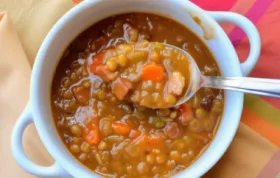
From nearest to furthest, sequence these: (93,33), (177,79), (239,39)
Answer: (177,79) < (93,33) < (239,39)

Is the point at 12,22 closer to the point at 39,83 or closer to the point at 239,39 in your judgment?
the point at 39,83

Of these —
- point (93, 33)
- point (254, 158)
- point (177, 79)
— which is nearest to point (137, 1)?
point (93, 33)

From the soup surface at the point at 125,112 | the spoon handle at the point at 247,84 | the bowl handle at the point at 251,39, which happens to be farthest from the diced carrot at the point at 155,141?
the bowl handle at the point at 251,39

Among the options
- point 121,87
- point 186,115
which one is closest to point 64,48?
point 121,87

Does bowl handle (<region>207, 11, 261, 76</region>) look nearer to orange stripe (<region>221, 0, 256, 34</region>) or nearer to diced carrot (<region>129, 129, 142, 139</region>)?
orange stripe (<region>221, 0, 256, 34</region>)

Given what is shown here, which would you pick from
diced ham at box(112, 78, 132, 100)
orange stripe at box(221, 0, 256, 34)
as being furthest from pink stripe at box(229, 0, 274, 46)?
diced ham at box(112, 78, 132, 100)

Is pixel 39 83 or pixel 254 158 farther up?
pixel 39 83
